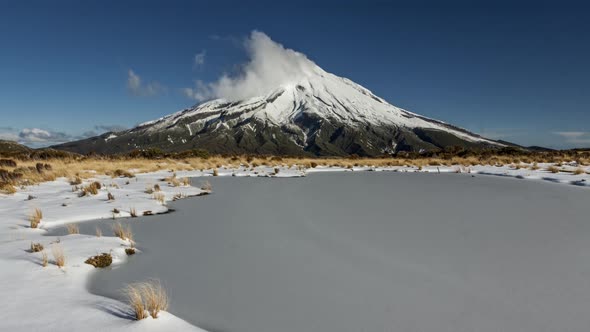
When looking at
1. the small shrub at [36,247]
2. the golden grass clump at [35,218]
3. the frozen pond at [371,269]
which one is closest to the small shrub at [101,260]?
the frozen pond at [371,269]

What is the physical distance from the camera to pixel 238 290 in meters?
3.99

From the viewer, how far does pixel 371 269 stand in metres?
4.57

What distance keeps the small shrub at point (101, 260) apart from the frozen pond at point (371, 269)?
8.2 inches

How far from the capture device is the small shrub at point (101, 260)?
4.88 meters

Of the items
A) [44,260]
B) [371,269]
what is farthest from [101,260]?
[371,269]

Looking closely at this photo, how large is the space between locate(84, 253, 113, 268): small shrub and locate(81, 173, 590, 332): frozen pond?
0.68 ft

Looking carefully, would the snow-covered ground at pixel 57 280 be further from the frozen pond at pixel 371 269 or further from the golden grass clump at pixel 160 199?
the golden grass clump at pixel 160 199

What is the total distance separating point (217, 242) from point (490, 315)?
4289mm

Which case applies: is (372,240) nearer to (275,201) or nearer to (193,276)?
(193,276)

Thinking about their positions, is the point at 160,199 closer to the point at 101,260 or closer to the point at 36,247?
the point at 36,247

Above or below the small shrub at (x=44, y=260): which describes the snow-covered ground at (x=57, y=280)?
below

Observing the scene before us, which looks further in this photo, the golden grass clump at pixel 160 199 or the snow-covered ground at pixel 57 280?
the golden grass clump at pixel 160 199

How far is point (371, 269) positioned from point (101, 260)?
3808 mm

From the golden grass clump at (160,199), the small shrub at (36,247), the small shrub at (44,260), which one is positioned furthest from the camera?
the golden grass clump at (160,199)
